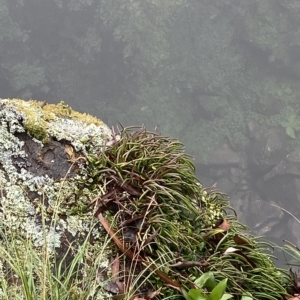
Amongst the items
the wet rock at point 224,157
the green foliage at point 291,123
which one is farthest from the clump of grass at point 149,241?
the green foliage at point 291,123

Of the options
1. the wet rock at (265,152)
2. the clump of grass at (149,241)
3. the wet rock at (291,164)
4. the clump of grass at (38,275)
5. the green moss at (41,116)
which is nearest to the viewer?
the clump of grass at (38,275)

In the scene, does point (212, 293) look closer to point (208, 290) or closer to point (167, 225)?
point (208, 290)

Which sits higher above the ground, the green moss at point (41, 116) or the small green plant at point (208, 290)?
the green moss at point (41, 116)

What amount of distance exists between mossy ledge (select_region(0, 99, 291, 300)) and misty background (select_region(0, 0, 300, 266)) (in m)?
11.3

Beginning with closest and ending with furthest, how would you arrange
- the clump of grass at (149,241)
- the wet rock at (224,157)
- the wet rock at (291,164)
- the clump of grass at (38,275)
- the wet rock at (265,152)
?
the clump of grass at (38,275) → the clump of grass at (149,241) → the wet rock at (291,164) → the wet rock at (224,157) → the wet rock at (265,152)

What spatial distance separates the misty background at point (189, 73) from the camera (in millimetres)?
12453

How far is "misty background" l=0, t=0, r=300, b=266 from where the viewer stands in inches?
490

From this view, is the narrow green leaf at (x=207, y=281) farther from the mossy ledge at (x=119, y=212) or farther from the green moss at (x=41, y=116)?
the green moss at (x=41, y=116)

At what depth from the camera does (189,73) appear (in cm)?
1319

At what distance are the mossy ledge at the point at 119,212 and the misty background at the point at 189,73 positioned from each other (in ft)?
37.0

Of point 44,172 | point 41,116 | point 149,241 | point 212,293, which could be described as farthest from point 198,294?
point 41,116

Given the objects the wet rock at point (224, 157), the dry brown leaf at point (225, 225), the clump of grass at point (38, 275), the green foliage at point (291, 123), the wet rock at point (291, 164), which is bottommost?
the wet rock at point (224, 157)

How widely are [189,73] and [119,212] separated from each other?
41.2 ft

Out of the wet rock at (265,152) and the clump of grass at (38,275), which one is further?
the wet rock at (265,152)
